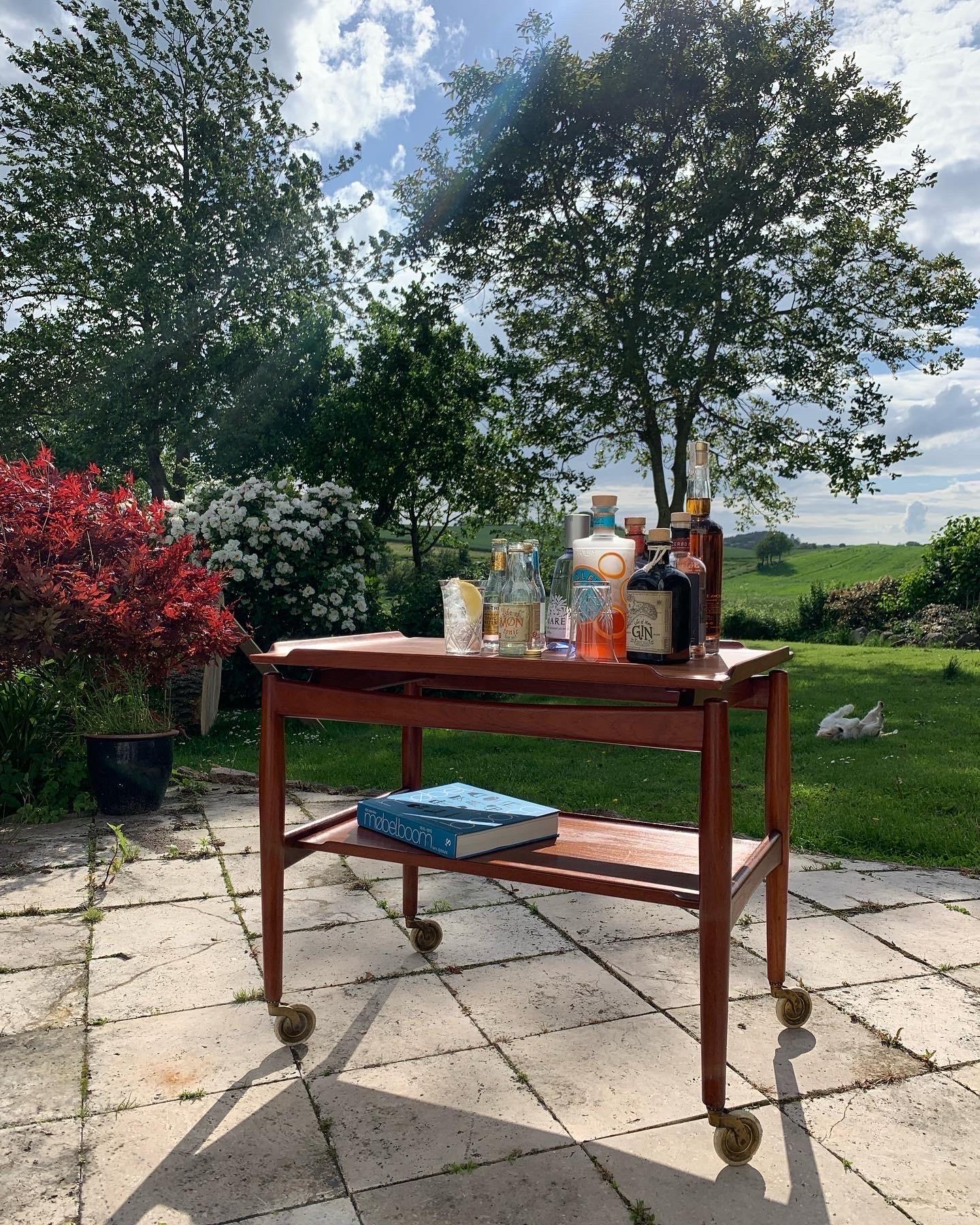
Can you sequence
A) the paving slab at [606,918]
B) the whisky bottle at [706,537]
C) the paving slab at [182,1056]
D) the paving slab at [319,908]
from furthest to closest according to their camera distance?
the paving slab at [319,908] < the paving slab at [606,918] < the paving slab at [182,1056] < the whisky bottle at [706,537]

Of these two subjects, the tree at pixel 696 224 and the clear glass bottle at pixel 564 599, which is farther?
the tree at pixel 696 224

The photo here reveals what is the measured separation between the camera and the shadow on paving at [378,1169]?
1.77 meters

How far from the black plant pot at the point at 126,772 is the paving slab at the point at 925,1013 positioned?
3342 mm

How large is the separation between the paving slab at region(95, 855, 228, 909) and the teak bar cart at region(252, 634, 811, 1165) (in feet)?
3.65

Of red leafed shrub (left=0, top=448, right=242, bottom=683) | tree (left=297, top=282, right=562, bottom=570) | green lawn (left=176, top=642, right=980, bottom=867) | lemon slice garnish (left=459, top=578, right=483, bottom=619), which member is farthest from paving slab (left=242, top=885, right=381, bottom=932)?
tree (left=297, top=282, right=562, bottom=570)

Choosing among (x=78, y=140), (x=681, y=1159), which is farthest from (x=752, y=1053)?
(x=78, y=140)

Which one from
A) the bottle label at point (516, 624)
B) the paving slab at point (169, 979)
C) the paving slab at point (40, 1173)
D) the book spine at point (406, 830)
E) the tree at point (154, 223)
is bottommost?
the paving slab at point (40, 1173)

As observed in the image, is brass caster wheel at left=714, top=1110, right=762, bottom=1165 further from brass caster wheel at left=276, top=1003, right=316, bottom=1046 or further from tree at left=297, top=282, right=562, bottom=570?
tree at left=297, top=282, right=562, bottom=570

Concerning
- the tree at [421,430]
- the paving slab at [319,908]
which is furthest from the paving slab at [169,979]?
the tree at [421,430]

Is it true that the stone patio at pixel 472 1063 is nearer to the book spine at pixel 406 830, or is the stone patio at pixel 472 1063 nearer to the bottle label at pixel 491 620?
the book spine at pixel 406 830

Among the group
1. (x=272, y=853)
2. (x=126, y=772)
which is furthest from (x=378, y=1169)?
(x=126, y=772)

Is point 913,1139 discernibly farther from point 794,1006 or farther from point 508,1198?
point 508,1198

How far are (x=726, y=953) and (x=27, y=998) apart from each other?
1.97 meters

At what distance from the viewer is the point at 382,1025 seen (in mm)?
2506
